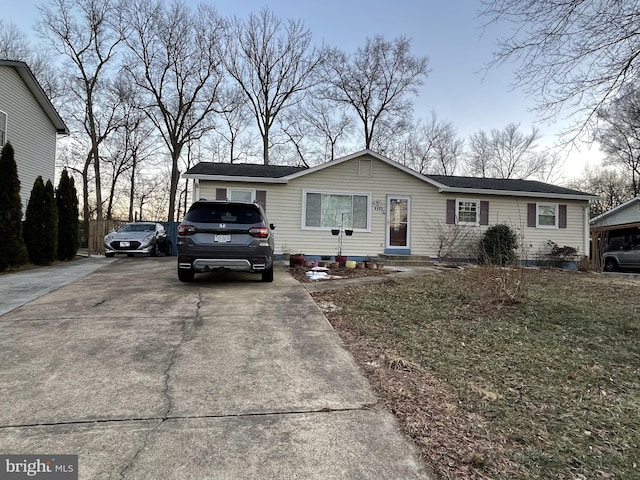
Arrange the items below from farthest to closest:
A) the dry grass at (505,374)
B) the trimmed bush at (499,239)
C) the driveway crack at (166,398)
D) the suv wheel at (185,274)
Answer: the trimmed bush at (499,239) < the suv wheel at (185,274) < the dry grass at (505,374) < the driveway crack at (166,398)

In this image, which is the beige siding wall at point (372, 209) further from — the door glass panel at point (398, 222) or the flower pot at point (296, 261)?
the flower pot at point (296, 261)

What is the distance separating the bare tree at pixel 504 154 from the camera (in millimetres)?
31000

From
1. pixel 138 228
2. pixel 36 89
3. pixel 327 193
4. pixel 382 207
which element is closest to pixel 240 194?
pixel 327 193

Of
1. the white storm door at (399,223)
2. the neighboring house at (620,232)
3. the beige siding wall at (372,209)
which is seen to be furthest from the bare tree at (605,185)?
the white storm door at (399,223)

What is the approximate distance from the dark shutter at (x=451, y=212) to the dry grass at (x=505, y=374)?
7265mm

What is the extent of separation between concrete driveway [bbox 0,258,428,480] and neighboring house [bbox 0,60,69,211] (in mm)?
11592

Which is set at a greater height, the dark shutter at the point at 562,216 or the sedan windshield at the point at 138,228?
the dark shutter at the point at 562,216

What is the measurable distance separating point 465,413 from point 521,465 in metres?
0.57

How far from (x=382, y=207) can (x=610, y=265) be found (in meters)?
10.5

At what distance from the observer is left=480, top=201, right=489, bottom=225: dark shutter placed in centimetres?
1402

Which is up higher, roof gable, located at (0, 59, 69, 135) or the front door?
roof gable, located at (0, 59, 69, 135)

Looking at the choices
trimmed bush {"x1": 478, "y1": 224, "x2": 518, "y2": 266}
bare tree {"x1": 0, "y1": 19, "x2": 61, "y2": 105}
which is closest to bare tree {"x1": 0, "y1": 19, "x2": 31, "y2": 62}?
bare tree {"x1": 0, "y1": 19, "x2": 61, "y2": 105}

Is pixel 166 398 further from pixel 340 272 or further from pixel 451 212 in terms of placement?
pixel 451 212

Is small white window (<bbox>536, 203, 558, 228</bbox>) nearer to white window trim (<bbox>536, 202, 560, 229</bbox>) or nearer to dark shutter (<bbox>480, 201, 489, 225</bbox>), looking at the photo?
white window trim (<bbox>536, 202, 560, 229</bbox>)
